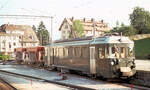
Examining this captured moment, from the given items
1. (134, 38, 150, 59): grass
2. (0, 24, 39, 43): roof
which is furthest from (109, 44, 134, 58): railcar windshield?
(0, 24, 39, 43): roof

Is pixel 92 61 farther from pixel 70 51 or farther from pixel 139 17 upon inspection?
pixel 139 17

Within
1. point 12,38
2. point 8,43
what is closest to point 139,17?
point 12,38

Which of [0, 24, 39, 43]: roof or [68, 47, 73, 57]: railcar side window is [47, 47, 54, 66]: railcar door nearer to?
[68, 47, 73, 57]: railcar side window

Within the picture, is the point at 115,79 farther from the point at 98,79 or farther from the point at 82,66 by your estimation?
the point at 82,66

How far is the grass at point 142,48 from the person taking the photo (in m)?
47.0

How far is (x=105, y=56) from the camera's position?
18688mm

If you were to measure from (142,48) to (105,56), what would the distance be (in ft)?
122

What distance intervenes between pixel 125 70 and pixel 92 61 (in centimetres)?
295

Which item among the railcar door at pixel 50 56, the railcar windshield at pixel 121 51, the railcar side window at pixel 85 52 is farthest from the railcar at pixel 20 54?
the railcar windshield at pixel 121 51

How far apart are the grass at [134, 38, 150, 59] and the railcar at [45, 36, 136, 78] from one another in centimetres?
2478

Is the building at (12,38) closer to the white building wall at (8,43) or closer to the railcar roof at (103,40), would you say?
the white building wall at (8,43)

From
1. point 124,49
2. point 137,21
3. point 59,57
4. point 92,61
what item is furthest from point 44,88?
point 137,21

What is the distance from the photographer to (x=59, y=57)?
2734 centimetres

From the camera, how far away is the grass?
154 feet
